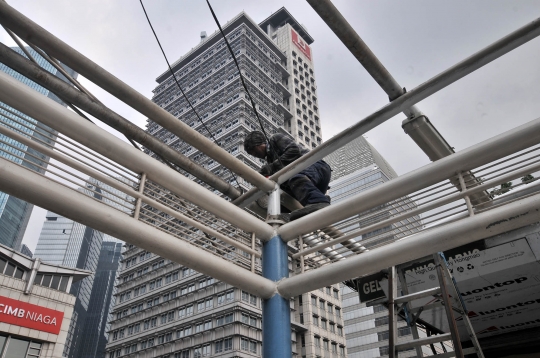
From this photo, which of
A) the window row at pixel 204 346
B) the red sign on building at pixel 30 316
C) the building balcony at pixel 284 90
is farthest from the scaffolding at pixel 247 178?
the building balcony at pixel 284 90

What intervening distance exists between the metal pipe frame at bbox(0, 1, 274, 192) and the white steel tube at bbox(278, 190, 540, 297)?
1.10m

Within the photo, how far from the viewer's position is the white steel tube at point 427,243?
2609 millimetres

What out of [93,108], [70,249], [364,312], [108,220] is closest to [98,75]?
[93,108]

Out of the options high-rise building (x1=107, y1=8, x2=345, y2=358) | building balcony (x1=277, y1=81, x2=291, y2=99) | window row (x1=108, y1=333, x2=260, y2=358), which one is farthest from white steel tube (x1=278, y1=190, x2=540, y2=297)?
building balcony (x1=277, y1=81, x2=291, y2=99)

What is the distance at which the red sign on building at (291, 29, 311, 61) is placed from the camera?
90.7m

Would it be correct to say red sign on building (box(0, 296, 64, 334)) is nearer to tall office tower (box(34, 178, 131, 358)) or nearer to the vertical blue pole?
the vertical blue pole

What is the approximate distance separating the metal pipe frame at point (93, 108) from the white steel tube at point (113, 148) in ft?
1.52

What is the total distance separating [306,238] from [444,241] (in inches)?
51.7

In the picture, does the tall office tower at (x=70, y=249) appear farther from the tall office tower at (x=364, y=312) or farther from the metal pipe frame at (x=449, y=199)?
the metal pipe frame at (x=449, y=199)

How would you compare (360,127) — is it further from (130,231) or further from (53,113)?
(53,113)

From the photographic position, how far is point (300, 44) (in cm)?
9231

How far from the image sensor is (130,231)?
268 cm

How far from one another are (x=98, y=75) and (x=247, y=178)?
1.46 m

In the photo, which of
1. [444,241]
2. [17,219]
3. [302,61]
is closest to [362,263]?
[444,241]
